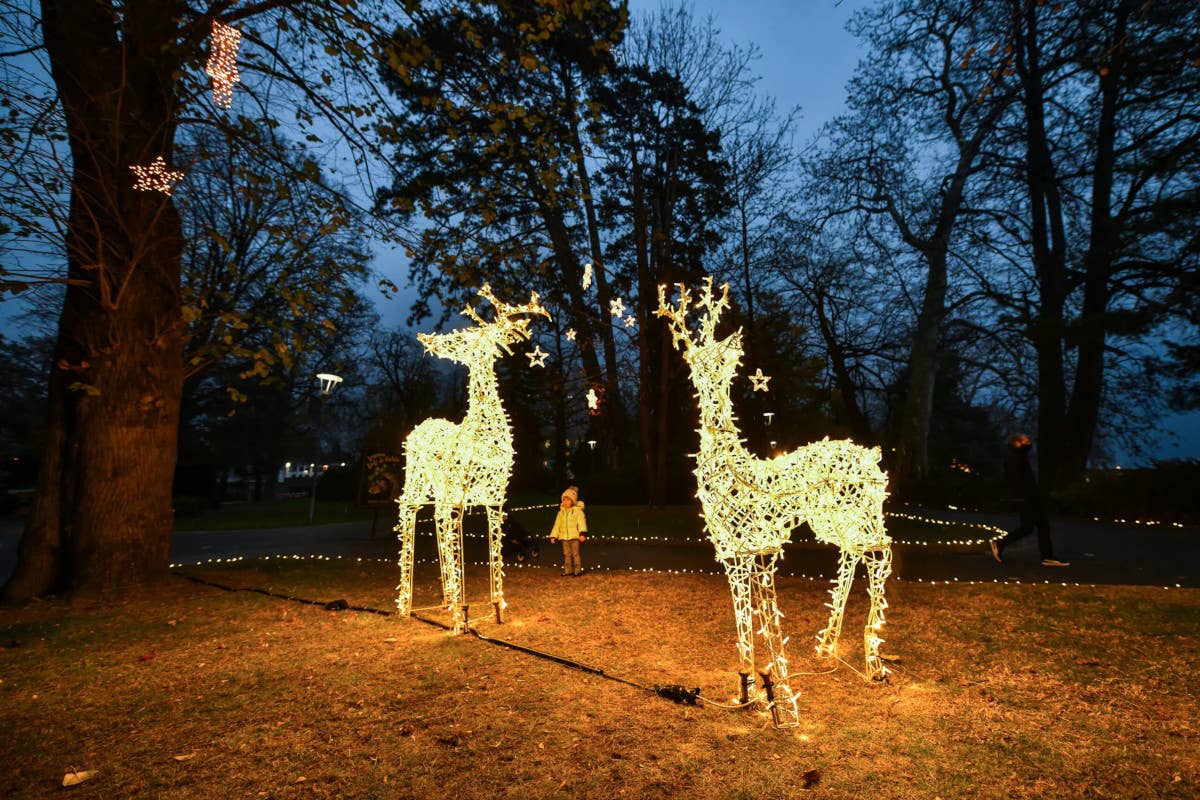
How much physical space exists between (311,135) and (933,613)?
27.2ft

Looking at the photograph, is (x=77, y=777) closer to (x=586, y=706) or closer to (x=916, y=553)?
(x=586, y=706)

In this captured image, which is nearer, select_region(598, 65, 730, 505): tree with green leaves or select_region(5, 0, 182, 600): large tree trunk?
select_region(5, 0, 182, 600): large tree trunk

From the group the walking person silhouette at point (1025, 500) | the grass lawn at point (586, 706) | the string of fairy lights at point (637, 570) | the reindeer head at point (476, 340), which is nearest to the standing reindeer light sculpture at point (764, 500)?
the grass lawn at point (586, 706)

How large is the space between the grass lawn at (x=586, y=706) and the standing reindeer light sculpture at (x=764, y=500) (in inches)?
14.5

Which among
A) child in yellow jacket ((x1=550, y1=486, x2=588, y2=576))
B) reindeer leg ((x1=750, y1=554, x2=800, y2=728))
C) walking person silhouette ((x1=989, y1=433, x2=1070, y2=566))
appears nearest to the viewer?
reindeer leg ((x1=750, y1=554, x2=800, y2=728))

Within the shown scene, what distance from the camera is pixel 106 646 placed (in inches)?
203

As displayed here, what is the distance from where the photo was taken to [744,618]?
4047 mm

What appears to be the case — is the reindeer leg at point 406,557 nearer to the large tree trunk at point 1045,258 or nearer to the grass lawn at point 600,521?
the grass lawn at point 600,521

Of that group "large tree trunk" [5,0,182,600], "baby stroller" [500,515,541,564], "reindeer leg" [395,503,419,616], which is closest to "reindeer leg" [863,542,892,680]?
"reindeer leg" [395,503,419,616]

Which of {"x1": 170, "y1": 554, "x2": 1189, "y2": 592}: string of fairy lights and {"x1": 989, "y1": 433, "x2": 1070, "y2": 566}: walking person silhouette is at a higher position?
{"x1": 989, "y1": 433, "x2": 1070, "y2": 566}: walking person silhouette

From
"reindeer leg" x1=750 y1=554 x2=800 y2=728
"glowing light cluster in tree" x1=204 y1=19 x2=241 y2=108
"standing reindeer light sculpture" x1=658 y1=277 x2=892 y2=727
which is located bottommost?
"reindeer leg" x1=750 y1=554 x2=800 y2=728

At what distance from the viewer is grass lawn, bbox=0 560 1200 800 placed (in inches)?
119

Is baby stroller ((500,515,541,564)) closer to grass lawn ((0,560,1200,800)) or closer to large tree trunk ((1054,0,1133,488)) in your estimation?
grass lawn ((0,560,1200,800))

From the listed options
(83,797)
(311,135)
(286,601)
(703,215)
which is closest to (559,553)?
(286,601)
